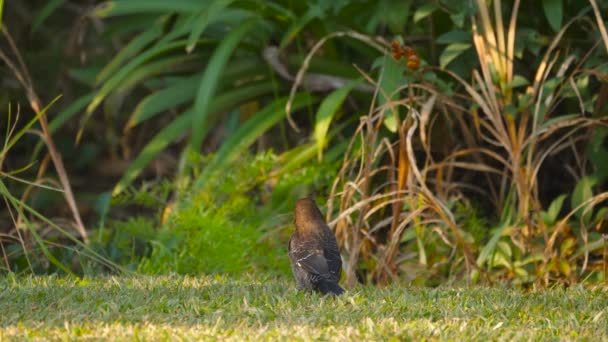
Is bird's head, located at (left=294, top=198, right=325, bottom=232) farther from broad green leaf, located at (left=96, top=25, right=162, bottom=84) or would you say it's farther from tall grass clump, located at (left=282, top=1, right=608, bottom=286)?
broad green leaf, located at (left=96, top=25, right=162, bottom=84)

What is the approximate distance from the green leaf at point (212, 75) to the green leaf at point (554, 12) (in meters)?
1.66

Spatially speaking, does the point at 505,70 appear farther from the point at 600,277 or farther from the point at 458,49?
the point at 600,277

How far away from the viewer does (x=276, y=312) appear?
3.17 meters

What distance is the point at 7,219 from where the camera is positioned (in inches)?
290

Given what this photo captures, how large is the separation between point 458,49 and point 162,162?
3.86 meters

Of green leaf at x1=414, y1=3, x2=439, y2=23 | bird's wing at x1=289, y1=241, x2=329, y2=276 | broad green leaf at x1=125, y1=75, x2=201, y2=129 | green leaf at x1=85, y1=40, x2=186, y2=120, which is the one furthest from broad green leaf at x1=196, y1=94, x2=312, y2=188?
bird's wing at x1=289, y1=241, x2=329, y2=276

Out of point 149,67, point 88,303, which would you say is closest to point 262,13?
point 149,67

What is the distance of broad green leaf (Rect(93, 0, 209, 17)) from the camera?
575 centimetres

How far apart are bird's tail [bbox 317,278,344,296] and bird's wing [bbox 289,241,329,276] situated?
27mm

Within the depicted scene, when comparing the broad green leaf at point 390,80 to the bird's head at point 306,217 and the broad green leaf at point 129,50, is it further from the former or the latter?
the broad green leaf at point 129,50

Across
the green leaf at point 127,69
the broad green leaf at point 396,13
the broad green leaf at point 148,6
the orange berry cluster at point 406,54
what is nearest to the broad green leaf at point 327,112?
the broad green leaf at point 396,13

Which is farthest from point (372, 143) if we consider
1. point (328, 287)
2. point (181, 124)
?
point (181, 124)

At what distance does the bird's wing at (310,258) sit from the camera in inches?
136

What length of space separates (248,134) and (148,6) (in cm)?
113
